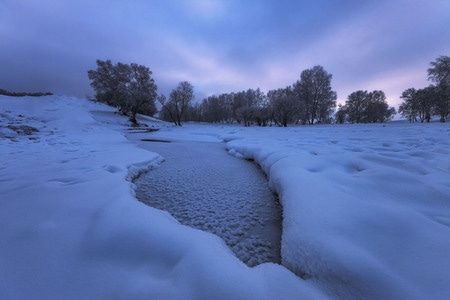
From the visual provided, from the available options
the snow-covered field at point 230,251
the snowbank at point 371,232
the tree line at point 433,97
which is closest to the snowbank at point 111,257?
the snow-covered field at point 230,251

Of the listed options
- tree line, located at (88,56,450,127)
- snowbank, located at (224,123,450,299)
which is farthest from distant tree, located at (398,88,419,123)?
snowbank, located at (224,123,450,299)

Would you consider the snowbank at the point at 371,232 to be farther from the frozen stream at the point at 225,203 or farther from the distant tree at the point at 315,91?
the distant tree at the point at 315,91

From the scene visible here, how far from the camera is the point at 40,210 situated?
1.92 m

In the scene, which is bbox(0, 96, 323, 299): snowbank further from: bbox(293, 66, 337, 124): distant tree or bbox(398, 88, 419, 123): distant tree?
bbox(398, 88, 419, 123): distant tree

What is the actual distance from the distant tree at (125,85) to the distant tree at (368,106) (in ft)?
135

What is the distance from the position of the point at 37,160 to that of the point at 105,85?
3088 centimetres

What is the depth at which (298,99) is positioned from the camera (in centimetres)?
3034

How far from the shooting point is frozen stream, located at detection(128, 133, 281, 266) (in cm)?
181

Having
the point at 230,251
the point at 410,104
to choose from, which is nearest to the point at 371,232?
the point at 230,251

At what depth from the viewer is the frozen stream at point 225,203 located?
5.94 ft

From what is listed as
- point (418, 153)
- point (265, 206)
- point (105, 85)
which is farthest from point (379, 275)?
point (105, 85)

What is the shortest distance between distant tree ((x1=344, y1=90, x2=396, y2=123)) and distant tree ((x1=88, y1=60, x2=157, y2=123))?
4105 centimetres

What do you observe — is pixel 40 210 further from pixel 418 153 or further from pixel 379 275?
pixel 418 153

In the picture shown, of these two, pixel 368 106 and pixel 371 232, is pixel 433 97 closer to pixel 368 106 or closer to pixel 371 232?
pixel 368 106
